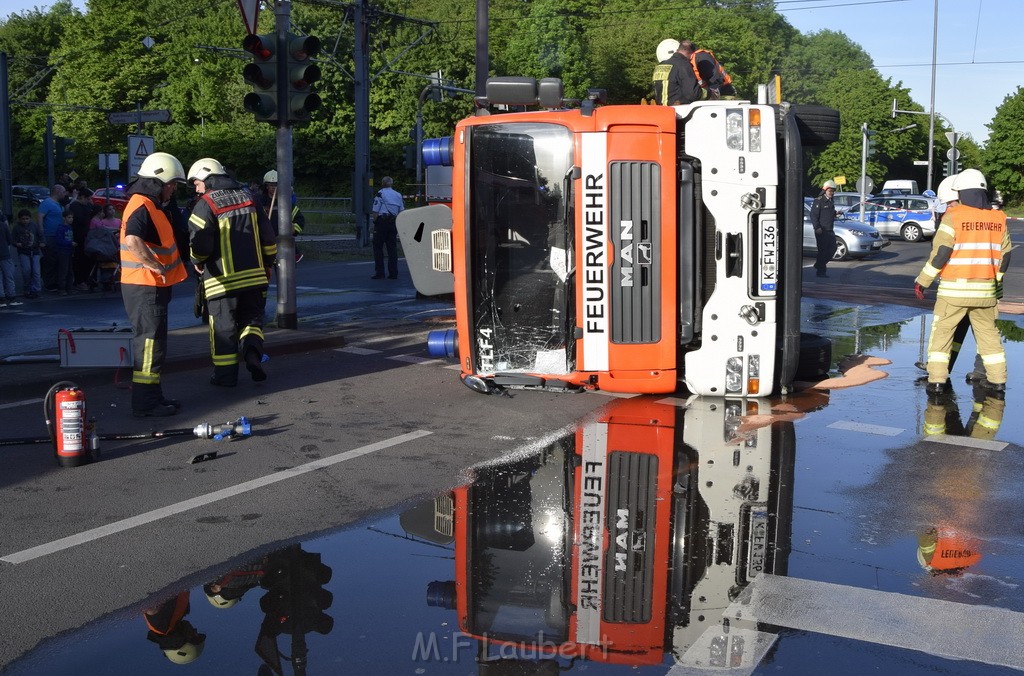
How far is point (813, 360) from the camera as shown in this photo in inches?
379

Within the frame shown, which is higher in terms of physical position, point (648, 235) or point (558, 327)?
point (648, 235)

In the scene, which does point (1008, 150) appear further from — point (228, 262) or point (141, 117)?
point (228, 262)

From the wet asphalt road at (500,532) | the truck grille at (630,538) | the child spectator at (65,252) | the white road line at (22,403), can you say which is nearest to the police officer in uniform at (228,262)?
the wet asphalt road at (500,532)

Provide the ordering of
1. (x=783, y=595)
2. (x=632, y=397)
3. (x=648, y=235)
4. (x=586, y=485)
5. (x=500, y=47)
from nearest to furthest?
(x=783, y=595), (x=586, y=485), (x=648, y=235), (x=632, y=397), (x=500, y=47)

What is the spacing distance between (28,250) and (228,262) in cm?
944

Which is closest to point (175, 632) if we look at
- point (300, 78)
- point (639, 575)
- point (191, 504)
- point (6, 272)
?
point (191, 504)

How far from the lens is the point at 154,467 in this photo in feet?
21.8

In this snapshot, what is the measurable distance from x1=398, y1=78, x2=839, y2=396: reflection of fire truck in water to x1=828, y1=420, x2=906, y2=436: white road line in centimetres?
62

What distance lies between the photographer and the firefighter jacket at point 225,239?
891 cm

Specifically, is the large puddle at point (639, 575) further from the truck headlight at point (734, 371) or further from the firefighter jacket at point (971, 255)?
the firefighter jacket at point (971, 255)

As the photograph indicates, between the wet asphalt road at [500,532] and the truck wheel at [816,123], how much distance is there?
2.08 metres

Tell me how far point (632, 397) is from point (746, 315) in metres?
1.21

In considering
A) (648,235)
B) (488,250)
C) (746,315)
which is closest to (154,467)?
(488,250)

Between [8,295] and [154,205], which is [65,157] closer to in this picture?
[8,295]
